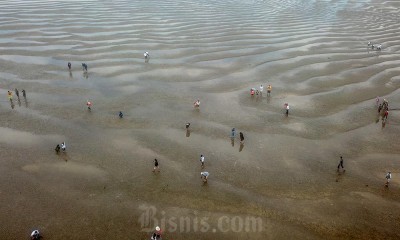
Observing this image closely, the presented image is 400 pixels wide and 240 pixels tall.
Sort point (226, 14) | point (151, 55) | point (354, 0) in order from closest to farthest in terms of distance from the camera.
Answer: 1. point (151, 55)
2. point (226, 14)
3. point (354, 0)

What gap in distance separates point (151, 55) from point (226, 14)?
18.3m

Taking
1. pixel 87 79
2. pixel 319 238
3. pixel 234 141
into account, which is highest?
pixel 87 79

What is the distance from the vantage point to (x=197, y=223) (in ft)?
46.0

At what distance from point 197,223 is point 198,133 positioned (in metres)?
7.05

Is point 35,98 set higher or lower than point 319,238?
higher

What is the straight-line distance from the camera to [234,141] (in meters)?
19.5

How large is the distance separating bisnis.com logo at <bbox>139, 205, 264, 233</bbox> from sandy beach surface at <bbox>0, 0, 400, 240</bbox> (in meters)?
0.05

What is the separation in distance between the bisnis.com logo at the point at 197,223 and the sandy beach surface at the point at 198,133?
49mm

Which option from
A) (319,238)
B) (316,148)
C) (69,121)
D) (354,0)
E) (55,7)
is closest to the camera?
(319,238)

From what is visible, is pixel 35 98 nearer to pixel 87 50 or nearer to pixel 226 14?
pixel 87 50

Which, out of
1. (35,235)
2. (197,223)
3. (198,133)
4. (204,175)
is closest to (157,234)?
(197,223)

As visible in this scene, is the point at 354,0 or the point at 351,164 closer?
the point at 351,164

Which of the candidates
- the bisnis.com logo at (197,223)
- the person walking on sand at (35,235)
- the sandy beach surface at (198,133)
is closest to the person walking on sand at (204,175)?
the sandy beach surface at (198,133)

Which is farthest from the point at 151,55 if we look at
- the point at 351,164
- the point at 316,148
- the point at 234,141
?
the point at 351,164
